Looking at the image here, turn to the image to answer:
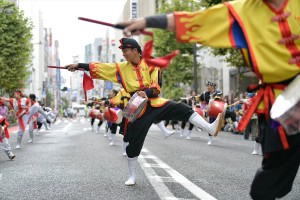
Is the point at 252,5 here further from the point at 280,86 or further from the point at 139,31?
the point at 139,31

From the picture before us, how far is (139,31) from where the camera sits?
347cm

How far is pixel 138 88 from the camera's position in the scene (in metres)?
6.68

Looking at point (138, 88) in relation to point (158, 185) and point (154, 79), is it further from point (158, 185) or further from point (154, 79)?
point (158, 185)

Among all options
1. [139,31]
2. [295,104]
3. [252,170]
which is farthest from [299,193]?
[139,31]

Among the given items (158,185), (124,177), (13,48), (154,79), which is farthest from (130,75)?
(13,48)

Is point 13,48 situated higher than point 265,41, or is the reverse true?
point 13,48

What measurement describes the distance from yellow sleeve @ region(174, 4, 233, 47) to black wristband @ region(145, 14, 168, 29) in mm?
110

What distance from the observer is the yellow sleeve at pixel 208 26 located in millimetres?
3594

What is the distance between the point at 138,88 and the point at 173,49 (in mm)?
32130

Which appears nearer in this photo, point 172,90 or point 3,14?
point 3,14

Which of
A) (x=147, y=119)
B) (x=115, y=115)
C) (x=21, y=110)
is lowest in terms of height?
(x=21, y=110)

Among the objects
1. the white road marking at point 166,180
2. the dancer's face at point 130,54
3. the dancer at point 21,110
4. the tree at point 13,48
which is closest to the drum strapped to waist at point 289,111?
the white road marking at point 166,180

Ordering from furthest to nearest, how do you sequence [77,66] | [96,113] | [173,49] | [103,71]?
[173,49] < [96,113] < [103,71] < [77,66]

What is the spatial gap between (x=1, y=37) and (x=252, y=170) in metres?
30.5
